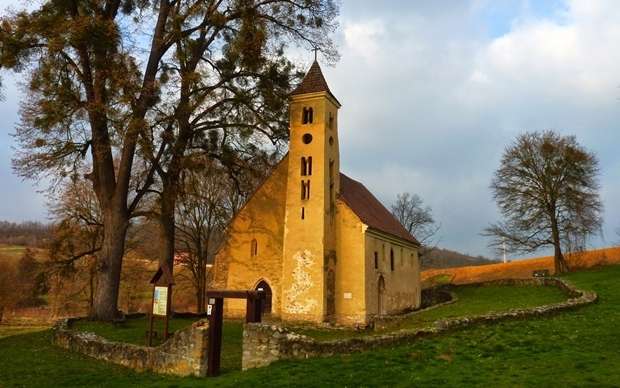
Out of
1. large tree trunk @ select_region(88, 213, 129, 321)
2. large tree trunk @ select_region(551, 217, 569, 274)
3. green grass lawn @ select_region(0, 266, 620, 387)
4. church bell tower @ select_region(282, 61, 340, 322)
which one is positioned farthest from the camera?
large tree trunk @ select_region(551, 217, 569, 274)

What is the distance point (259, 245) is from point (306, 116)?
26.2 ft

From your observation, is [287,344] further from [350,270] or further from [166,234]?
[350,270]

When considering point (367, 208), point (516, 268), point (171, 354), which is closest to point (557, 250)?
point (516, 268)

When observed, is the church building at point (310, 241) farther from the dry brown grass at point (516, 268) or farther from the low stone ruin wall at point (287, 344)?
the dry brown grass at point (516, 268)

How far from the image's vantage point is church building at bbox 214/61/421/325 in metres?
24.5

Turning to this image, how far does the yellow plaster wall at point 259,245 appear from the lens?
26.7 meters

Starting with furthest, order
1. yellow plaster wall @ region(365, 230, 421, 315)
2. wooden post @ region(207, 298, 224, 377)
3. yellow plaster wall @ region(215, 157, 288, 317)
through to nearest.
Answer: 1. yellow plaster wall @ region(215, 157, 288, 317)
2. yellow plaster wall @ region(365, 230, 421, 315)
3. wooden post @ region(207, 298, 224, 377)

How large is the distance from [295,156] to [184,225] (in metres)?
11.0

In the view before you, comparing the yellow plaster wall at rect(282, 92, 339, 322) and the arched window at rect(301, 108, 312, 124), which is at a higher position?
the arched window at rect(301, 108, 312, 124)

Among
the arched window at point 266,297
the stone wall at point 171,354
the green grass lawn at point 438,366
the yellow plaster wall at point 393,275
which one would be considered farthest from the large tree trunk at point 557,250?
the stone wall at point 171,354

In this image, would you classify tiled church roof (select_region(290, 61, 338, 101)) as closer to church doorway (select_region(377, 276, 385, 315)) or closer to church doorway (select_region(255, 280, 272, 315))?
church doorway (select_region(255, 280, 272, 315))

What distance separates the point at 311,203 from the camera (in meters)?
25.4

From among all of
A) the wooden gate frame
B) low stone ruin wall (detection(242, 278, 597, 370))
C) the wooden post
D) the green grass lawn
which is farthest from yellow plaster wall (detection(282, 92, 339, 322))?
the wooden post

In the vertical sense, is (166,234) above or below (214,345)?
above
